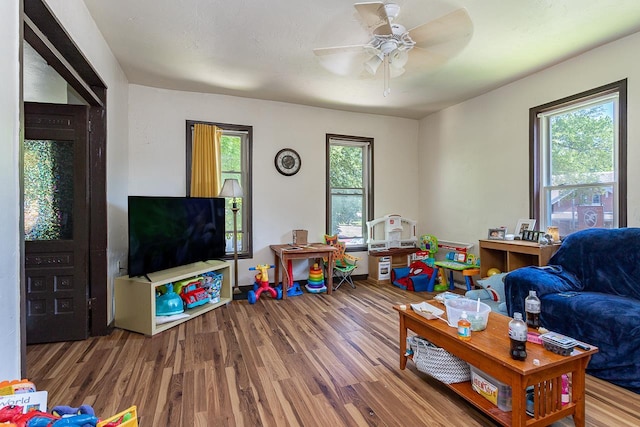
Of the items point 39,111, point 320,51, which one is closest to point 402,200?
point 320,51

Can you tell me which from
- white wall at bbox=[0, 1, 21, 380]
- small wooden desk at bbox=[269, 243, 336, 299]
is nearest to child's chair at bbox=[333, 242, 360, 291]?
small wooden desk at bbox=[269, 243, 336, 299]

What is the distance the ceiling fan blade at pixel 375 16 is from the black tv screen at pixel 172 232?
245 cm

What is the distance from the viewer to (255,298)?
147 inches

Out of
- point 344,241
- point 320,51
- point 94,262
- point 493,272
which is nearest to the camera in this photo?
point 320,51

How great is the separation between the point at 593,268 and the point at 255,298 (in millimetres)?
3354

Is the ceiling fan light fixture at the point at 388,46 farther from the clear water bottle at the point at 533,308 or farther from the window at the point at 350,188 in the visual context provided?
the window at the point at 350,188

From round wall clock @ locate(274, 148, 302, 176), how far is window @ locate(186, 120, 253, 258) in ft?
1.33

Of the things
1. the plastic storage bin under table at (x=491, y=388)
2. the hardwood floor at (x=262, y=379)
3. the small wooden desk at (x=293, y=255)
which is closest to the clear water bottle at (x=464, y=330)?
the plastic storage bin under table at (x=491, y=388)

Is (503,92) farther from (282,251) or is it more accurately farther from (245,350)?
(245,350)

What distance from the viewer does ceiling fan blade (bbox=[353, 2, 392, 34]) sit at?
6.09 ft

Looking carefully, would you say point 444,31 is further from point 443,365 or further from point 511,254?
point 511,254

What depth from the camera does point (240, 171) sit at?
4.29m

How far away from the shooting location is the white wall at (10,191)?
1.19 meters

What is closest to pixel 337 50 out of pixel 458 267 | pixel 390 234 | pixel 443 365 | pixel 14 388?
pixel 443 365
